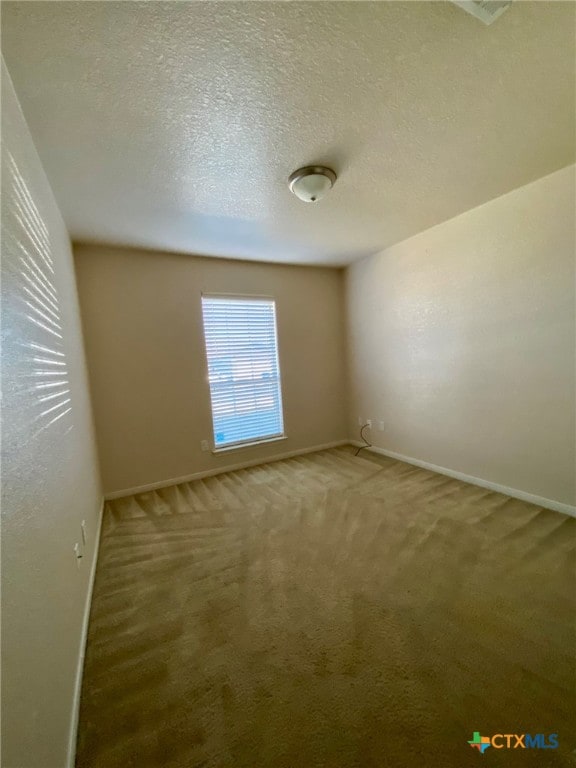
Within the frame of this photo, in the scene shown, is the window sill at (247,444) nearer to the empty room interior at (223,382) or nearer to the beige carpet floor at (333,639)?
the empty room interior at (223,382)

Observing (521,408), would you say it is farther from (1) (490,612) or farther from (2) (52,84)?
(2) (52,84)

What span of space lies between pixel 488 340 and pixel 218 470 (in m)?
3.07

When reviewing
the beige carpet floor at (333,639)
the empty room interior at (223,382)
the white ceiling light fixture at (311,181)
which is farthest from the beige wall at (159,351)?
the white ceiling light fixture at (311,181)

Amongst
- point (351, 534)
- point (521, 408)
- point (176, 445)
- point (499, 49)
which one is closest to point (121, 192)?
point (499, 49)

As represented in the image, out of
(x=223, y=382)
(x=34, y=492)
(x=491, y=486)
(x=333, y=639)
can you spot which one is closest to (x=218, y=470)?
(x=223, y=382)

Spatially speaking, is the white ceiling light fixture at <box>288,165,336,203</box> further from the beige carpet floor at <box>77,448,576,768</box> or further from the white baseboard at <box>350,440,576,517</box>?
the white baseboard at <box>350,440,576,517</box>

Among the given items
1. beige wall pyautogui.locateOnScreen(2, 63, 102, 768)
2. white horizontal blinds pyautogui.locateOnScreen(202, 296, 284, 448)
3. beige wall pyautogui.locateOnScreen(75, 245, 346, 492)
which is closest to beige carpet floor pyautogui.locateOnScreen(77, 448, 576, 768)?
beige wall pyautogui.locateOnScreen(2, 63, 102, 768)

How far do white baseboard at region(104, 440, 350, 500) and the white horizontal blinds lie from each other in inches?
11.2

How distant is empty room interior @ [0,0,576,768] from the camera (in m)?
1.00

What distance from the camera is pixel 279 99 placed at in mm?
1346

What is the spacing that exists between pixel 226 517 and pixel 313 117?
107 inches

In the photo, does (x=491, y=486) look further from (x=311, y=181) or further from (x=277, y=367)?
(x=311, y=181)

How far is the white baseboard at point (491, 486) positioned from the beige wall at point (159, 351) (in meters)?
1.43

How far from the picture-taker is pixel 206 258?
11.0 feet
